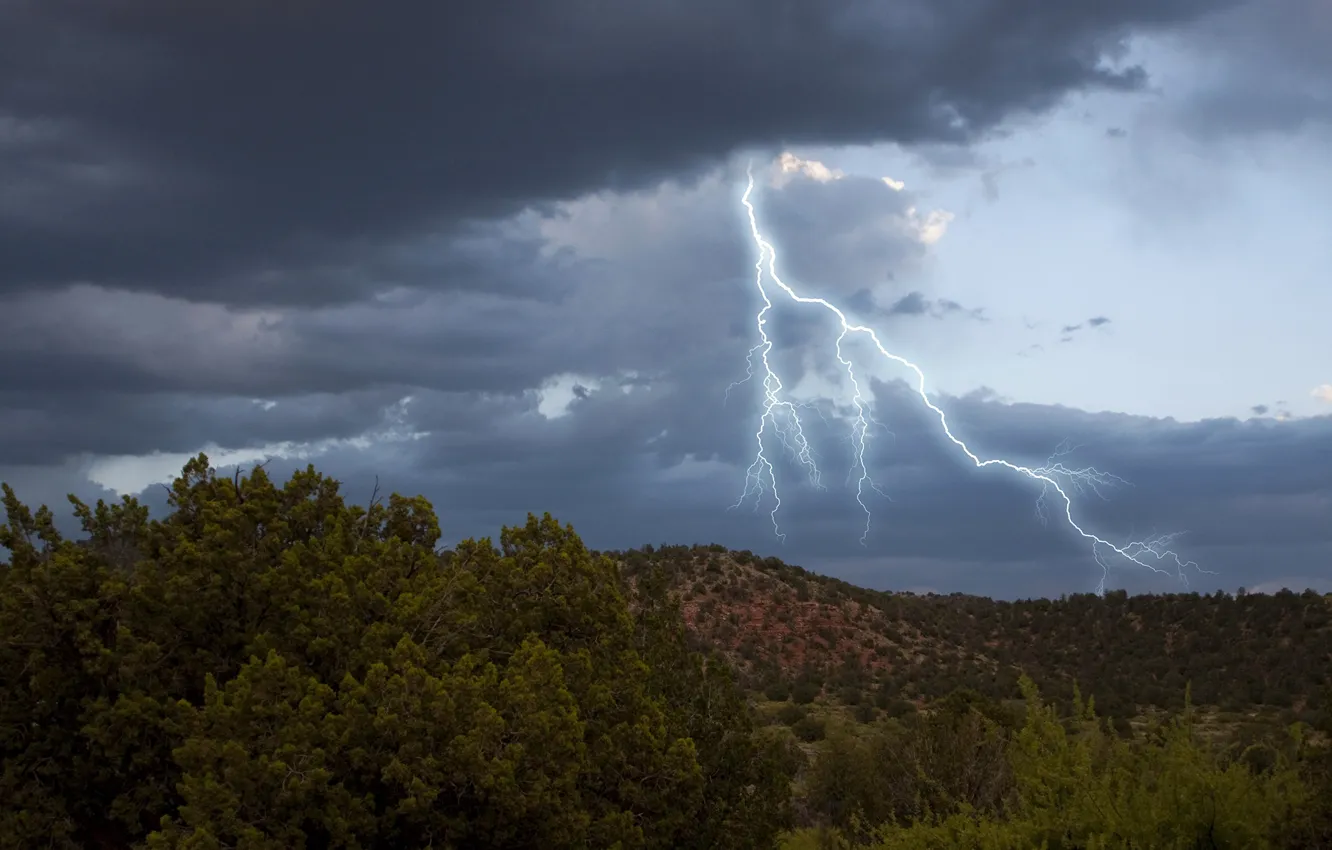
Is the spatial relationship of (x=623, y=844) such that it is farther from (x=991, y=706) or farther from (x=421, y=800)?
(x=991, y=706)

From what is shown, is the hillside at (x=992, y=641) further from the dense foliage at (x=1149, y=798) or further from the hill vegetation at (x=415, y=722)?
the dense foliage at (x=1149, y=798)

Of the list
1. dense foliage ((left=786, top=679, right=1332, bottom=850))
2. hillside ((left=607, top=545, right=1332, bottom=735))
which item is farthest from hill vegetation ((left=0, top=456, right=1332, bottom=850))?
hillside ((left=607, top=545, right=1332, bottom=735))

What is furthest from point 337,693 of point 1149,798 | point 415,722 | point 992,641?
point 992,641

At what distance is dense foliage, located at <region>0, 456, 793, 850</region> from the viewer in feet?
60.3

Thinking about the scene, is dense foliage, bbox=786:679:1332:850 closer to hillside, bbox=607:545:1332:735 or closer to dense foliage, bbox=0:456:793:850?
dense foliage, bbox=0:456:793:850

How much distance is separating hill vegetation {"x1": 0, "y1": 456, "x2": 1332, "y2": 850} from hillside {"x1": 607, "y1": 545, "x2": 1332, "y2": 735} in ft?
87.3

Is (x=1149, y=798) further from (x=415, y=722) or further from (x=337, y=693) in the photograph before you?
(x=337, y=693)

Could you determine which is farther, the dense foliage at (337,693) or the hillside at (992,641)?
the hillside at (992,641)

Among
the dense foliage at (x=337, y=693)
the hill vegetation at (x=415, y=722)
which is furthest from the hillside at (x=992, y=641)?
the dense foliage at (x=337, y=693)

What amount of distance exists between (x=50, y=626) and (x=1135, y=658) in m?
54.6

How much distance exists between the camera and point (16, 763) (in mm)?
21516

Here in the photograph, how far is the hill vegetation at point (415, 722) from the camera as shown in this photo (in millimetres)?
14859

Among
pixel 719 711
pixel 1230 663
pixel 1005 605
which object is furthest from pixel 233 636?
pixel 1005 605

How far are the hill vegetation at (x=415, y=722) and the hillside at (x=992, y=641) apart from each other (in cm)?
→ 2660
